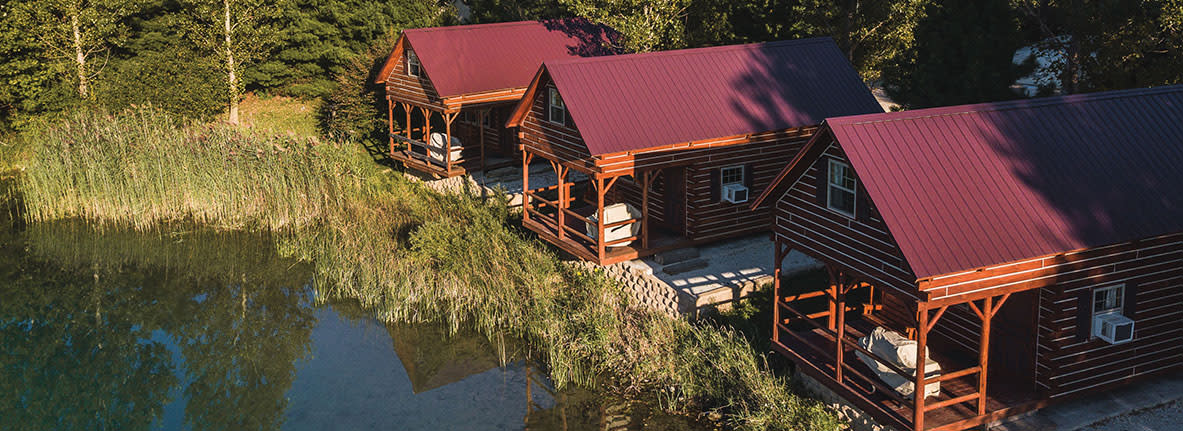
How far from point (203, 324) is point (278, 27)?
20.2 m

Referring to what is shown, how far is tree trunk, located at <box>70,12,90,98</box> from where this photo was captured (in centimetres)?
3956

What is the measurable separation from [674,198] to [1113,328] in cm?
1184

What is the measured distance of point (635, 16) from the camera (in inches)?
1329

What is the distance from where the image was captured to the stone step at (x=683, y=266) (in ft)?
81.9

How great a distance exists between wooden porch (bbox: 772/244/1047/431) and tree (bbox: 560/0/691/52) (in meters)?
15.3

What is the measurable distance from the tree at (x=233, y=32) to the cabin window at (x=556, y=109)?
1993 centimetres

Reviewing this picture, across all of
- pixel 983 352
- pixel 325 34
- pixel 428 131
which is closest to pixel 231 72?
pixel 325 34

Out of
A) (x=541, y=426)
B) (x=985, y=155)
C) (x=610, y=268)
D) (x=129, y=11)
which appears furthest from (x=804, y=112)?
(x=129, y=11)

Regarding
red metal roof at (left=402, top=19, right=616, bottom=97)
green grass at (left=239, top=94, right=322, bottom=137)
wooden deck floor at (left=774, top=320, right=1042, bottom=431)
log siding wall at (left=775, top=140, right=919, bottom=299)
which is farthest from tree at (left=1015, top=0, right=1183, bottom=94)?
green grass at (left=239, top=94, right=322, bottom=137)

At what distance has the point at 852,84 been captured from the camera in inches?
1102

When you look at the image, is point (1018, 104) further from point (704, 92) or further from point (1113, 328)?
point (704, 92)

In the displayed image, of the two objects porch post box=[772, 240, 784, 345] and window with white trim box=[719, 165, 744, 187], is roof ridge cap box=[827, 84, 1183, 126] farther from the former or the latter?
window with white trim box=[719, 165, 744, 187]

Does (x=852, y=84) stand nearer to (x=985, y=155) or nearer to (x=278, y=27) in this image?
(x=985, y=155)

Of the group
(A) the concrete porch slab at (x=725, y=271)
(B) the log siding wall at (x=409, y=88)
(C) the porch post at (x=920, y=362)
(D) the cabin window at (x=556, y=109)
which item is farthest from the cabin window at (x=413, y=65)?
(C) the porch post at (x=920, y=362)
